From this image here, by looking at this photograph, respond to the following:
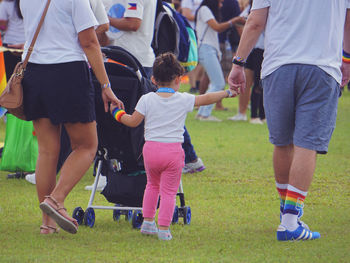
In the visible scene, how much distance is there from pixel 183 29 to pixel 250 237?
9.66 ft

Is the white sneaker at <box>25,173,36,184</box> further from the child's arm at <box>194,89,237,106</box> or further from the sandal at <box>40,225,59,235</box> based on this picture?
the child's arm at <box>194,89,237,106</box>

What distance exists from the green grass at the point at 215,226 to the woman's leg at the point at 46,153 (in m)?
0.33

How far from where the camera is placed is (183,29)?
7.11 meters

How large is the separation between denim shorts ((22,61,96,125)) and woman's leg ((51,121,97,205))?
93 millimetres

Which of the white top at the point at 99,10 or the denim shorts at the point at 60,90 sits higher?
the white top at the point at 99,10

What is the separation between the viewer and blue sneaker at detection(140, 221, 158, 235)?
4738 mm

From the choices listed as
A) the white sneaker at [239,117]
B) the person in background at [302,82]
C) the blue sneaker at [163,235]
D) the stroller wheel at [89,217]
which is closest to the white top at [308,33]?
the person in background at [302,82]

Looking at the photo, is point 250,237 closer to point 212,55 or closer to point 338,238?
point 338,238

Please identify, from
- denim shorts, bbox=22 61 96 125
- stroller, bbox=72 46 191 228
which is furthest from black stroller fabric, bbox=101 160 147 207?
denim shorts, bbox=22 61 96 125

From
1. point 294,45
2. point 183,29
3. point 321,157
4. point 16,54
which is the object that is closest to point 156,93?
point 294,45

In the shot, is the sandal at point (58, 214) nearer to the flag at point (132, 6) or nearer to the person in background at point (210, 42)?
the flag at point (132, 6)

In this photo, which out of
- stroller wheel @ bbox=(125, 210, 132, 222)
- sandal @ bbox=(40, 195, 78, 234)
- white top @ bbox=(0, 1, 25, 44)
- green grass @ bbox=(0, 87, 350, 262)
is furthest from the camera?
white top @ bbox=(0, 1, 25, 44)

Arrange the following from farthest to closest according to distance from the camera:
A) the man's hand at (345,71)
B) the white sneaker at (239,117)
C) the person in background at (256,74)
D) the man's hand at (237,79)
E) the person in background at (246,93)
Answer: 1. the white sneaker at (239,117)
2. the person in background at (246,93)
3. the person in background at (256,74)
4. the man's hand at (345,71)
5. the man's hand at (237,79)

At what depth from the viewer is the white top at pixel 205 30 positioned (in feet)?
37.5
